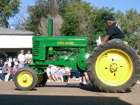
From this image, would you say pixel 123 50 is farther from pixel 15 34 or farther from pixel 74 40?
pixel 15 34

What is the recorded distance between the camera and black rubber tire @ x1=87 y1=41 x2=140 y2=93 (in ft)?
27.7

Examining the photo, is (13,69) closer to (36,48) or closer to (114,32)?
(36,48)

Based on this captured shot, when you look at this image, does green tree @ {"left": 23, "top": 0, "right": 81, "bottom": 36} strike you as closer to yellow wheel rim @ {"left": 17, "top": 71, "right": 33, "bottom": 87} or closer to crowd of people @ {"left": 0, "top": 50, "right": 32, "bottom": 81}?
crowd of people @ {"left": 0, "top": 50, "right": 32, "bottom": 81}

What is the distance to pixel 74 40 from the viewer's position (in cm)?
948

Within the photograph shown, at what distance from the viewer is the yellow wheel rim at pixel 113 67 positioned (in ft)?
28.5

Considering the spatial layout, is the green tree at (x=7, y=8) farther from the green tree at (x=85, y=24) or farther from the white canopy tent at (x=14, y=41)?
the white canopy tent at (x=14, y=41)

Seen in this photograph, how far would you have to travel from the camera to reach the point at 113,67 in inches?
342

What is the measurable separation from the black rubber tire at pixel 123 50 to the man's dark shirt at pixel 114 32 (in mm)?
454

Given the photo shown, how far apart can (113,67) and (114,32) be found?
3.42ft

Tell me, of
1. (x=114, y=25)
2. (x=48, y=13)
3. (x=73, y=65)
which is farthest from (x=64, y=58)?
(x=48, y=13)

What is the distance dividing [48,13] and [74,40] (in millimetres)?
45371

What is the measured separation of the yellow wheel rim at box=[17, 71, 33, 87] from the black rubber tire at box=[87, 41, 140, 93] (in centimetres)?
186

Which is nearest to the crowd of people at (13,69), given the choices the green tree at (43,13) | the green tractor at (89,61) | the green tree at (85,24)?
the green tractor at (89,61)

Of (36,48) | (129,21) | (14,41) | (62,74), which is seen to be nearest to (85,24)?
(129,21)
